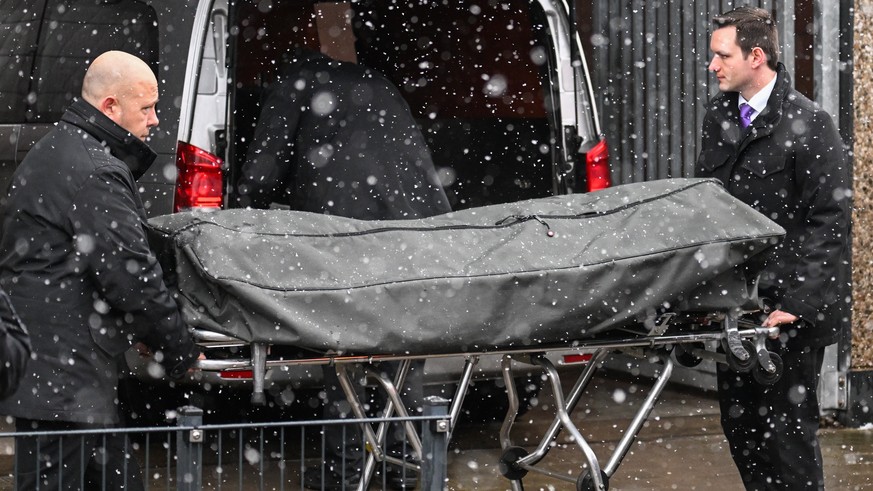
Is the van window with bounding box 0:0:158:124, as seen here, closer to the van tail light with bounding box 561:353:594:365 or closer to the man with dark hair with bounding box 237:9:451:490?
the man with dark hair with bounding box 237:9:451:490

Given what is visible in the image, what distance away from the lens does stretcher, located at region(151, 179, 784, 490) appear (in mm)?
3824

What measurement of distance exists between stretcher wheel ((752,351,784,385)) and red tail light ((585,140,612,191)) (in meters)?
1.88

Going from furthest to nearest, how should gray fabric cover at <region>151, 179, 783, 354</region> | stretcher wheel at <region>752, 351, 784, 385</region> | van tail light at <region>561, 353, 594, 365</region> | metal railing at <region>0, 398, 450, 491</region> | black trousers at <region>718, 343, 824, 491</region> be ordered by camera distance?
van tail light at <region>561, 353, 594, 365</region>
black trousers at <region>718, 343, 824, 491</region>
stretcher wheel at <region>752, 351, 784, 385</region>
gray fabric cover at <region>151, 179, 783, 354</region>
metal railing at <region>0, 398, 450, 491</region>

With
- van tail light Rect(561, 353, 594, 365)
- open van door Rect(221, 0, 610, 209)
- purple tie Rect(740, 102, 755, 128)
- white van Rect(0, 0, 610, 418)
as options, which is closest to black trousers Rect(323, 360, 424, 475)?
white van Rect(0, 0, 610, 418)

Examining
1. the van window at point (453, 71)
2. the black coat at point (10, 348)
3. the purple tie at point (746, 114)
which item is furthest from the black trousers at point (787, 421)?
the black coat at point (10, 348)

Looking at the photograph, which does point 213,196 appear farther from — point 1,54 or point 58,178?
point 1,54

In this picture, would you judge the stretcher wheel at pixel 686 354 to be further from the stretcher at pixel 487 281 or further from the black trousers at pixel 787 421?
the stretcher at pixel 487 281

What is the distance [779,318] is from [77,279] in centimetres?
222

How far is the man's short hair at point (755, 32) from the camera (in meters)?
4.70

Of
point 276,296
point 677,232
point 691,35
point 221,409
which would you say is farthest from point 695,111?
point 276,296

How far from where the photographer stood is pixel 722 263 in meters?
4.13

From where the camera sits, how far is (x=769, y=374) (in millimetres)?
4328

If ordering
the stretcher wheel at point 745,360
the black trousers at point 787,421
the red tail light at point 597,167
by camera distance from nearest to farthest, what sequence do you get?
1. the stretcher wheel at point 745,360
2. the black trousers at point 787,421
3. the red tail light at point 597,167

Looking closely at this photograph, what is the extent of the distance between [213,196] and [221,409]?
1382 millimetres
